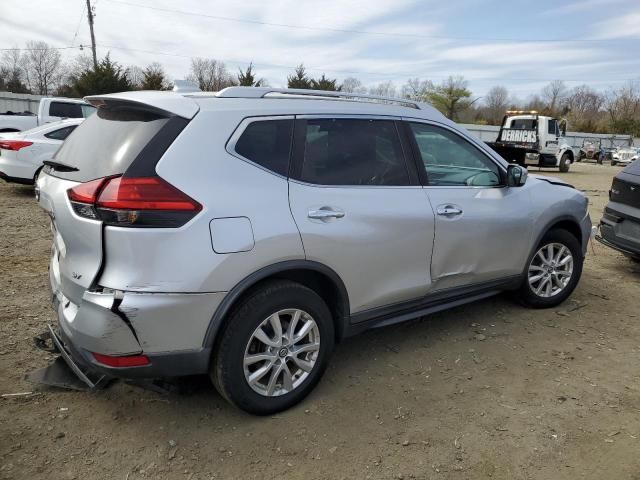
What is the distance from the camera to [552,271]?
4590 millimetres

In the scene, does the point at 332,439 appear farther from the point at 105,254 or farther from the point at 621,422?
the point at 621,422

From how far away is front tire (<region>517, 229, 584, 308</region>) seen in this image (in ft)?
14.8

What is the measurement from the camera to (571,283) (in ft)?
15.5

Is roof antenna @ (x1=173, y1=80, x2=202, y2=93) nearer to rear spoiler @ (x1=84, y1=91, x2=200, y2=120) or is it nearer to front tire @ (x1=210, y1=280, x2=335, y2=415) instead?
rear spoiler @ (x1=84, y1=91, x2=200, y2=120)

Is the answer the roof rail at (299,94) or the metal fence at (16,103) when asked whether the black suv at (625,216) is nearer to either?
the roof rail at (299,94)

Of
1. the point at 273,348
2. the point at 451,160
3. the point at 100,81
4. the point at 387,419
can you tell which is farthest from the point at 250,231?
the point at 100,81

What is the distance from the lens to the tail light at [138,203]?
7.72 feet

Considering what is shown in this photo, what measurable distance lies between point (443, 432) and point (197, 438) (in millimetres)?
1367

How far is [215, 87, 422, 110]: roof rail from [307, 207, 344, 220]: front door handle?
760 mm

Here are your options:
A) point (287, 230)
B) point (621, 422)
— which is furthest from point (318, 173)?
point (621, 422)

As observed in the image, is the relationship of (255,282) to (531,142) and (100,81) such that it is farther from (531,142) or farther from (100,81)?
(100,81)

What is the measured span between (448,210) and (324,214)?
112cm

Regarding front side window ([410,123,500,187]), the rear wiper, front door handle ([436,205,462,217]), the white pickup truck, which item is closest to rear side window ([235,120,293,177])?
the rear wiper

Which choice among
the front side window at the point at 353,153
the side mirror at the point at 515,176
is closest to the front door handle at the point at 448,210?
the front side window at the point at 353,153
